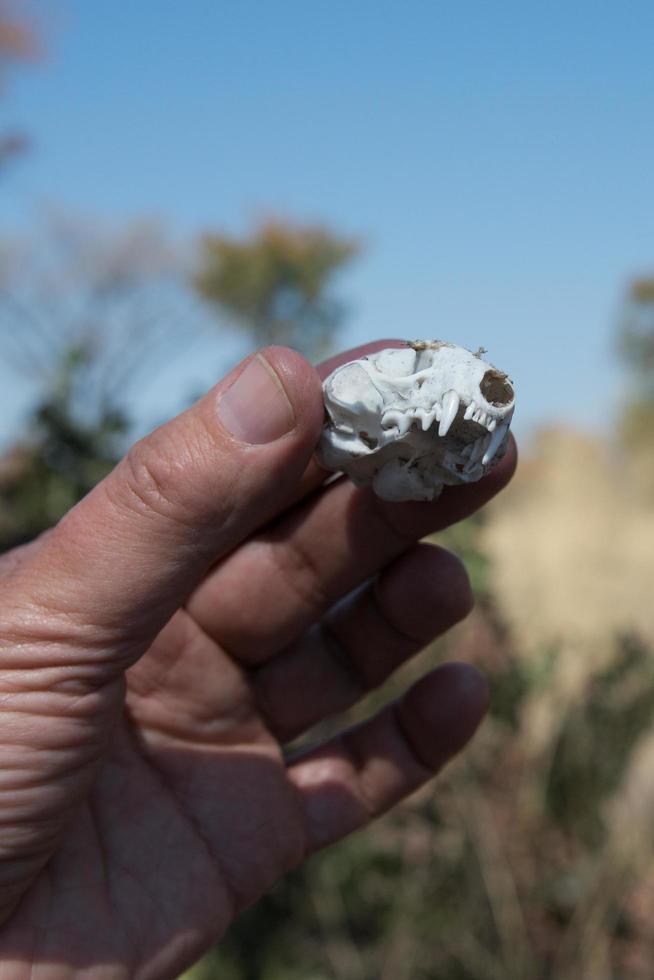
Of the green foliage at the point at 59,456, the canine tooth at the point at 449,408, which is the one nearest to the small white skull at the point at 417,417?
the canine tooth at the point at 449,408

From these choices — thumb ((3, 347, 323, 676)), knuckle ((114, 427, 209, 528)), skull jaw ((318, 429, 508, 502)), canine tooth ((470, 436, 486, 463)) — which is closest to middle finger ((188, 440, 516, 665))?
skull jaw ((318, 429, 508, 502))

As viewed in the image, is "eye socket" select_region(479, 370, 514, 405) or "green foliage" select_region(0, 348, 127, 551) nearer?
"eye socket" select_region(479, 370, 514, 405)

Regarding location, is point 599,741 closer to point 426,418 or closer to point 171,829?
point 171,829

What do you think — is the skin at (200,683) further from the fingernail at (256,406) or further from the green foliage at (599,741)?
the green foliage at (599,741)

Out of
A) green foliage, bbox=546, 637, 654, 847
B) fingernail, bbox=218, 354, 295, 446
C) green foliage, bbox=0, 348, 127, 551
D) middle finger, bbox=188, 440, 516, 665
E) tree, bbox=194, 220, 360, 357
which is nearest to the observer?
fingernail, bbox=218, 354, 295, 446

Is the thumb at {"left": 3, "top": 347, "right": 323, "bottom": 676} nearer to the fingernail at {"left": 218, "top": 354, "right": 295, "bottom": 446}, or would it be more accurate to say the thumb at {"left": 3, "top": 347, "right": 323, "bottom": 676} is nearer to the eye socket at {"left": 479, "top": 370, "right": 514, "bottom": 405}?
the fingernail at {"left": 218, "top": 354, "right": 295, "bottom": 446}

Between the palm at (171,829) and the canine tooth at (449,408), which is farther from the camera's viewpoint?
the palm at (171,829)
